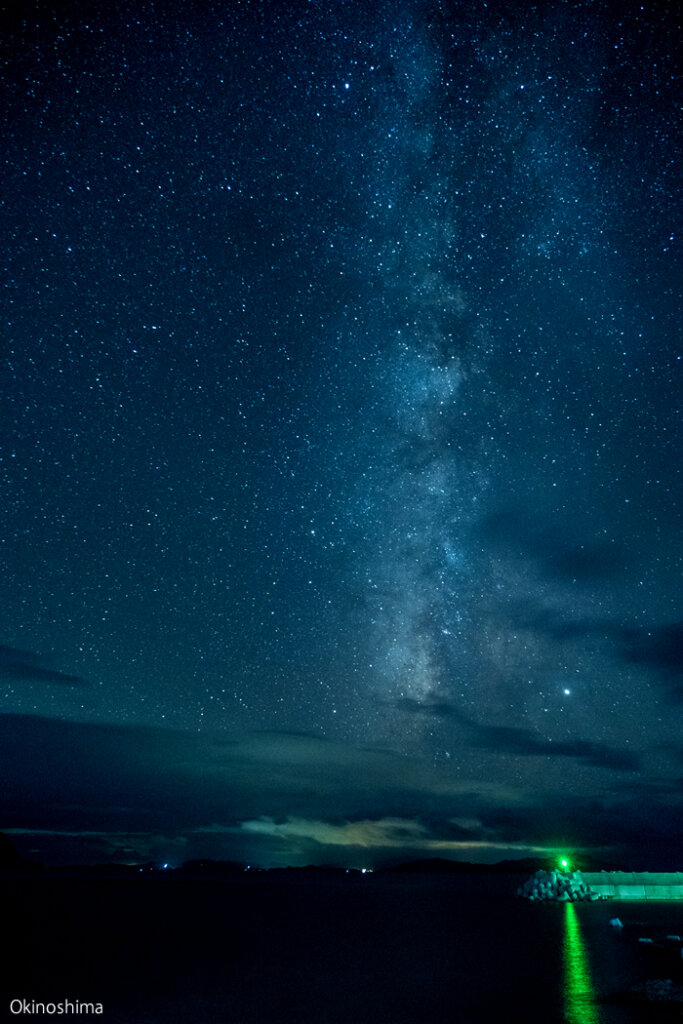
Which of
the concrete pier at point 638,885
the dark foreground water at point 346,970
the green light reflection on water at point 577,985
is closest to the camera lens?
the green light reflection on water at point 577,985

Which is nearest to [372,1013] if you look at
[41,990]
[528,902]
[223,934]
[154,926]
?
[41,990]

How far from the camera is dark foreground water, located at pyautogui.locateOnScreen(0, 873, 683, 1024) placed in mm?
29516

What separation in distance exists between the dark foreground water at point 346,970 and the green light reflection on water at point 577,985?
0.08 m

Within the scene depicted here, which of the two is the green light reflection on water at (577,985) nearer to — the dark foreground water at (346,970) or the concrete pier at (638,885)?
the dark foreground water at (346,970)

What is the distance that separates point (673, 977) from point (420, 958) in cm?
1933

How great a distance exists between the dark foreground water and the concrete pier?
93.4 feet

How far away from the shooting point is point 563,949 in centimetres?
4881

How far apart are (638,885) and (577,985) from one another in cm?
8523

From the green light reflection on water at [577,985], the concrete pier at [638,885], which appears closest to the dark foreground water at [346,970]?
the green light reflection on water at [577,985]

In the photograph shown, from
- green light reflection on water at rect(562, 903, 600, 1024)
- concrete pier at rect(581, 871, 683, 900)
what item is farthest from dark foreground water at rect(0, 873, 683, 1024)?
concrete pier at rect(581, 871, 683, 900)

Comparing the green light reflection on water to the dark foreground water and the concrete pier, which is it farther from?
the concrete pier

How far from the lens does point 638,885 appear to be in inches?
4161

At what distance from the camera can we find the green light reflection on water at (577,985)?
87.9 feet

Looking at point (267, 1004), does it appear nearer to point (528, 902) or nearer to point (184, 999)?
point (184, 999)
